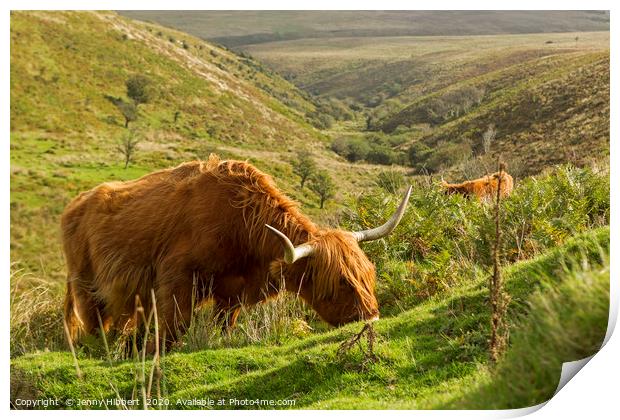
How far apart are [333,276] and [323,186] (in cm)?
300

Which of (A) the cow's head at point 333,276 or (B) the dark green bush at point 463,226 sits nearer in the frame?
(A) the cow's head at point 333,276

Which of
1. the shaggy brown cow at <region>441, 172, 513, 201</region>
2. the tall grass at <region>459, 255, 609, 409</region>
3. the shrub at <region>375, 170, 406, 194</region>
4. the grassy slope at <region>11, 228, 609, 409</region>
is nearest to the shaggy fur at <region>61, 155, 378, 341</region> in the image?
the grassy slope at <region>11, 228, 609, 409</region>

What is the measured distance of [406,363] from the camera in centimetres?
564

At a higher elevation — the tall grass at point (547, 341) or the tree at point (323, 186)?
the tall grass at point (547, 341)

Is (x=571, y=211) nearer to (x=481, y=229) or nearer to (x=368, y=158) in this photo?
(x=481, y=229)

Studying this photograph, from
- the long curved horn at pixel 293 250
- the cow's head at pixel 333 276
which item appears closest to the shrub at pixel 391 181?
the cow's head at pixel 333 276

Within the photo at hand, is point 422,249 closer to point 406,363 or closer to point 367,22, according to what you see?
point 367,22

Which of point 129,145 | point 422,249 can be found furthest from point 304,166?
point 129,145

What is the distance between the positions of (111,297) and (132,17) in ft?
9.10

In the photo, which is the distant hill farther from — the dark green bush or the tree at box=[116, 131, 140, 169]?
the tree at box=[116, 131, 140, 169]

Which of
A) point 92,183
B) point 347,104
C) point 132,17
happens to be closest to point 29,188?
point 92,183

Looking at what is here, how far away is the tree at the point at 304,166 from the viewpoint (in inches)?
362

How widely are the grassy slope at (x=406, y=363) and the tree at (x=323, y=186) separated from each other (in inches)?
112

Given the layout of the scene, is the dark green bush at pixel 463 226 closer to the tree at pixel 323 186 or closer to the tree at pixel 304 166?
the tree at pixel 323 186
